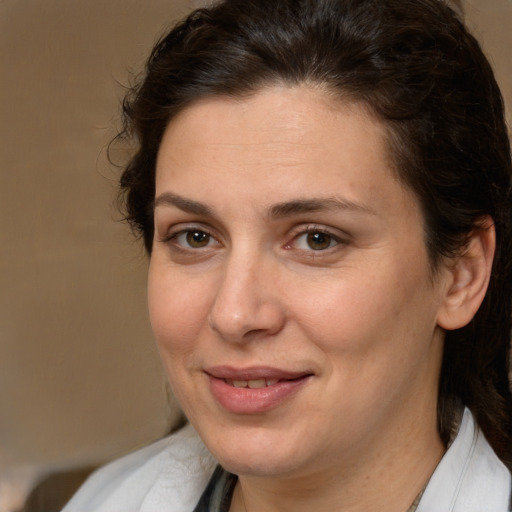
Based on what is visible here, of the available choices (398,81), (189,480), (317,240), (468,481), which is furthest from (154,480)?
(398,81)

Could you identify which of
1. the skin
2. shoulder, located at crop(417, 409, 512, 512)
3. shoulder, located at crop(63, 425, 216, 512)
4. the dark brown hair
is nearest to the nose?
the skin

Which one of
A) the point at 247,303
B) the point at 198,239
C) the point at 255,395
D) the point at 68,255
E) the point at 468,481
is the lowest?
the point at 468,481

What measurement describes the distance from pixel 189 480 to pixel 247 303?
60cm

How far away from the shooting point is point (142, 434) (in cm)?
195

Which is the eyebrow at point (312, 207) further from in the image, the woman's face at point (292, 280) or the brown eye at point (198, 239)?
the brown eye at point (198, 239)

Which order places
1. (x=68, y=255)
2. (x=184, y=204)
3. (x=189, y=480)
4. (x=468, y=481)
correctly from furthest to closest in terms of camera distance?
(x=68, y=255) < (x=189, y=480) < (x=468, y=481) < (x=184, y=204)

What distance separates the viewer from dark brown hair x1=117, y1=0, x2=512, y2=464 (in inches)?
48.9

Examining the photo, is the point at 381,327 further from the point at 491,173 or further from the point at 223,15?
the point at 223,15

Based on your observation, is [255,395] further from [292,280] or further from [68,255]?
[68,255]

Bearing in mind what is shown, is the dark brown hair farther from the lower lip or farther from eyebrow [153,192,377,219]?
the lower lip

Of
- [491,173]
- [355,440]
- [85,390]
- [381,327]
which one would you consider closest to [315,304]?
[381,327]

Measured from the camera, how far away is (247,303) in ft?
3.84

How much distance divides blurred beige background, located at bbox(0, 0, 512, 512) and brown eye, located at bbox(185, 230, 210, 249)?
0.61 m

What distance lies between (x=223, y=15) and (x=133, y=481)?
37.5 inches
